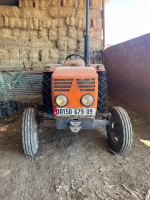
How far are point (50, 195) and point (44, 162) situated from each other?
0.63 meters

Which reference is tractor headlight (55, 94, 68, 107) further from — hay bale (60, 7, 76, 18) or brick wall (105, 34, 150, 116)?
hay bale (60, 7, 76, 18)

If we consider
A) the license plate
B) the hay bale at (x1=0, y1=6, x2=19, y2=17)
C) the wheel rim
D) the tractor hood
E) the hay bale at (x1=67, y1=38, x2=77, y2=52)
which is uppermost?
the hay bale at (x1=0, y1=6, x2=19, y2=17)

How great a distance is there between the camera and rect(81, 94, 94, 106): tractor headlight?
2.23 m

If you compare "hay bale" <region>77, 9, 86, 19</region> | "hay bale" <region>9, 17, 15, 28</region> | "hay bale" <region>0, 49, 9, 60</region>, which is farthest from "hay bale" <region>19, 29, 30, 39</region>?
"hay bale" <region>77, 9, 86, 19</region>

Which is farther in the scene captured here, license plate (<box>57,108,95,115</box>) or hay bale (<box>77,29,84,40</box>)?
hay bale (<box>77,29,84,40</box>)

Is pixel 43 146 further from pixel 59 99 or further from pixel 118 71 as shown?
pixel 118 71

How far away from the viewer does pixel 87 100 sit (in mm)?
2238

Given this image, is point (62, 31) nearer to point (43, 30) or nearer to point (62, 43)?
point (62, 43)

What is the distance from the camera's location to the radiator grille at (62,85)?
2.21 metres

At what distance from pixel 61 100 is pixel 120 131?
98 centimetres

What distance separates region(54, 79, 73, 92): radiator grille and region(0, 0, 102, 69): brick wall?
4931 millimetres

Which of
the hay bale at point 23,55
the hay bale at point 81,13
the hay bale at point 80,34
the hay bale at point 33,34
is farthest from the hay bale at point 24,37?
the hay bale at point 81,13

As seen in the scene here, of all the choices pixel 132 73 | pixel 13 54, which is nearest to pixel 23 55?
pixel 13 54

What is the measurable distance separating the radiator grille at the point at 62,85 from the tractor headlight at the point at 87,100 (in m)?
0.24
